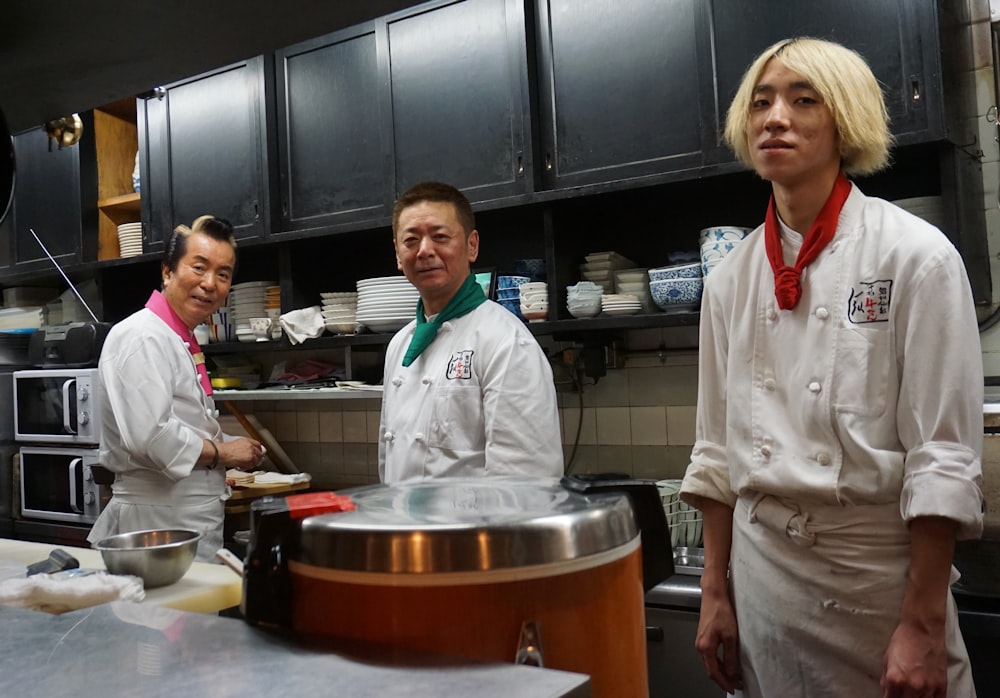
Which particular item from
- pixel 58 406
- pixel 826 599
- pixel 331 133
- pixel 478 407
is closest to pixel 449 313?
pixel 478 407

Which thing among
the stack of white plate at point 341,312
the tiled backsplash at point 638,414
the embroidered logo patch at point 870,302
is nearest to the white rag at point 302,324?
the stack of white plate at point 341,312

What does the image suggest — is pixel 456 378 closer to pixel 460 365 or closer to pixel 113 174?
pixel 460 365

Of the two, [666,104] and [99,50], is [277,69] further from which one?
[99,50]

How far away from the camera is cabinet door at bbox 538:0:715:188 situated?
2609 millimetres

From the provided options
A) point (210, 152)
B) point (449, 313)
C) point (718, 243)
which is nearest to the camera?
point (449, 313)

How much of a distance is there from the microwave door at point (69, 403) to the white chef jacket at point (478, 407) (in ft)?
7.78

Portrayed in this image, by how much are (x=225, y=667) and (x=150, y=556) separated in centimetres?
81

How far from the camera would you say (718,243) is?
2.45 metres

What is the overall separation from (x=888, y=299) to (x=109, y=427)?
2110 mm

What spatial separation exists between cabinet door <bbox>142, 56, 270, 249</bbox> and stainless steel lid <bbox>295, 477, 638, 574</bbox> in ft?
9.52

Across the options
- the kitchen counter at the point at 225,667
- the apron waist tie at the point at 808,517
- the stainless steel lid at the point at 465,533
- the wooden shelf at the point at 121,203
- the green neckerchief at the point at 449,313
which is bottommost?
the apron waist tie at the point at 808,517

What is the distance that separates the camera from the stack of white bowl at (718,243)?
245 centimetres

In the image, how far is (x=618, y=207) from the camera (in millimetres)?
3002

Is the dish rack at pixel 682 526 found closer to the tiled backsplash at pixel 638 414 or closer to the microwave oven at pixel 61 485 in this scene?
the tiled backsplash at pixel 638 414
